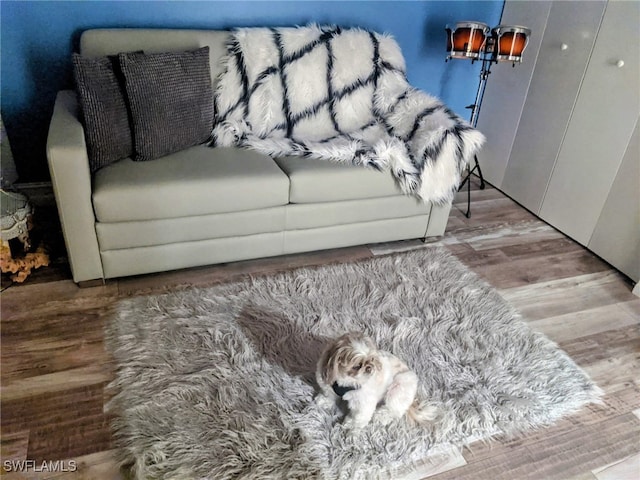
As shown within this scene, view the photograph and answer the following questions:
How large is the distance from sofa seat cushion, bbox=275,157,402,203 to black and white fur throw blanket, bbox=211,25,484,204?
51 millimetres

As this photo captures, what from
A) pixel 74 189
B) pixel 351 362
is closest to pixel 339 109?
pixel 74 189

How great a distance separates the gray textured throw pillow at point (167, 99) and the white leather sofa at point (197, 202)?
2.9 inches

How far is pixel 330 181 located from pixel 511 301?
980mm

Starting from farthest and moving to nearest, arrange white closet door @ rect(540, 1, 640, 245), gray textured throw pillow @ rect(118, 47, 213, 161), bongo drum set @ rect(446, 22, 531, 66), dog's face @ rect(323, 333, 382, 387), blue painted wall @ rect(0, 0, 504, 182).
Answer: bongo drum set @ rect(446, 22, 531, 66) < white closet door @ rect(540, 1, 640, 245) < blue painted wall @ rect(0, 0, 504, 182) < gray textured throw pillow @ rect(118, 47, 213, 161) < dog's face @ rect(323, 333, 382, 387)

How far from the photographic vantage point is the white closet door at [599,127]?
232cm

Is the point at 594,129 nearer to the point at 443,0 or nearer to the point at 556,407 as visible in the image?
the point at 443,0

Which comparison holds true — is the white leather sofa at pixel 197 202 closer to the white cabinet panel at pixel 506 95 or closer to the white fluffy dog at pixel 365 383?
the white fluffy dog at pixel 365 383

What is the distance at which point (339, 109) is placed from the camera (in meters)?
2.51

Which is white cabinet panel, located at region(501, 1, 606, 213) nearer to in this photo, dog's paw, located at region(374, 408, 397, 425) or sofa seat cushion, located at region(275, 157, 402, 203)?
sofa seat cushion, located at region(275, 157, 402, 203)

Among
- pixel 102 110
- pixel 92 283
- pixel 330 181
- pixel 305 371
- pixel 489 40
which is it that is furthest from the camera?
pixel 489 40

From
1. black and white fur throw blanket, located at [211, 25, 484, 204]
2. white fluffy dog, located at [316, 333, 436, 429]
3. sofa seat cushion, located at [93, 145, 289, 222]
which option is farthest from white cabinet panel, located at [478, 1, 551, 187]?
white fluffy dog, located at [316, 333, 436, 429]

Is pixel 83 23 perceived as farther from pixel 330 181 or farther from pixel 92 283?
pixel 330 181

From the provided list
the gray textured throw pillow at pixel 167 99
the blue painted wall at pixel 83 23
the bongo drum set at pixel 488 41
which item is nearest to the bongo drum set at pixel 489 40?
the bongo drum set at pixel 488 41

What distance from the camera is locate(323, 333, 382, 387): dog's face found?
1312 mm
